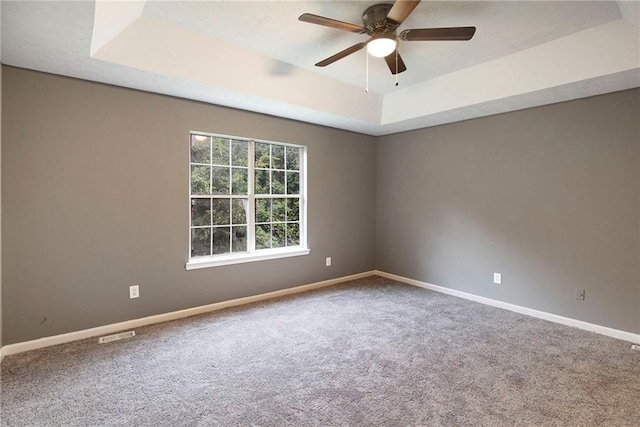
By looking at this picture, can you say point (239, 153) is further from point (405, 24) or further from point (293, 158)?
point (405, 24)

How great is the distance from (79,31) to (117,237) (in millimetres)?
1733

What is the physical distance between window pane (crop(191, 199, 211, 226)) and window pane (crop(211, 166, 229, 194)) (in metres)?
0.17

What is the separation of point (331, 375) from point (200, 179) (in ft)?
8.10

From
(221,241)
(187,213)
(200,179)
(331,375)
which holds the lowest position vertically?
(331,375)

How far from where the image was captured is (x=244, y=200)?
3.89 meters

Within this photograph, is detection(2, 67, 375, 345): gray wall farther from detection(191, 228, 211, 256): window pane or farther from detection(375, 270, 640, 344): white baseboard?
detection(375, 270, 640, 344): white baseboard

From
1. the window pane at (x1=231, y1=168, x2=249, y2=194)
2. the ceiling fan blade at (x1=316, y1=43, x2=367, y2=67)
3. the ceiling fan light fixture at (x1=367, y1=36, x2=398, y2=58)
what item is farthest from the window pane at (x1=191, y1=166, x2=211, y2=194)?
the ceiling fan light fixture at (x1=367, y1=36, x2=398, y2=58)

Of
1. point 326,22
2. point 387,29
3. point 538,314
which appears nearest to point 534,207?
point 538,314

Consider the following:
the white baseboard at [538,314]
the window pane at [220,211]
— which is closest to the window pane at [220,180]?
the window pane at [220,211]

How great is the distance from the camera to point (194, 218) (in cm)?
352

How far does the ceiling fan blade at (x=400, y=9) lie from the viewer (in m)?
1.90

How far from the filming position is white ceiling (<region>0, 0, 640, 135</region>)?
223 centimetres

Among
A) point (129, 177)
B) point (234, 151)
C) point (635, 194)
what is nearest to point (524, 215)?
point (635, 194)

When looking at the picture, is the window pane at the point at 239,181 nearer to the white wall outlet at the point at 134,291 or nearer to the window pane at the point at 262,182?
the window pane at the point at 262,182
